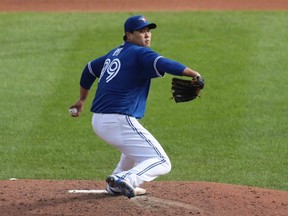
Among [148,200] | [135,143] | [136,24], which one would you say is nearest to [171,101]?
[148,200]

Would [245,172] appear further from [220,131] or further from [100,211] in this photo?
[100,211]

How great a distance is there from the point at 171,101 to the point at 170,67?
18.2ft

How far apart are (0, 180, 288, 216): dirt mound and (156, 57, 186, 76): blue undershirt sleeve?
4.01 ft

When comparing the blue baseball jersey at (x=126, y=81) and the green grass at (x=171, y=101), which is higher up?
the blue baseball jersey at (x=126, y=81)

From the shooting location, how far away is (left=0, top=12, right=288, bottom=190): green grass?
1027 cm

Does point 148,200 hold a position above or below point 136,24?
below

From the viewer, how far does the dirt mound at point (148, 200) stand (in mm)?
7672

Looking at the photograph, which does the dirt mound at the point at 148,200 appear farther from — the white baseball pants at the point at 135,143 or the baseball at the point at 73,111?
the baseball at the point at 73,111

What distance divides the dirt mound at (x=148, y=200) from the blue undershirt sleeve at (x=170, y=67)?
1.22 metres

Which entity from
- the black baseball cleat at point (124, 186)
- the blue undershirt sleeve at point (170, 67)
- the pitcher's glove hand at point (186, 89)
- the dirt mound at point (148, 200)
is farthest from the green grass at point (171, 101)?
the blue undershirt sleeve at point (170, 67)

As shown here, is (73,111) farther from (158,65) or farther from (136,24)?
(158,65)

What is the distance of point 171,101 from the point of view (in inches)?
508

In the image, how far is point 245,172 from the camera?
32.7 ft

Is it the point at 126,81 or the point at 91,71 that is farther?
the point at 91,71
